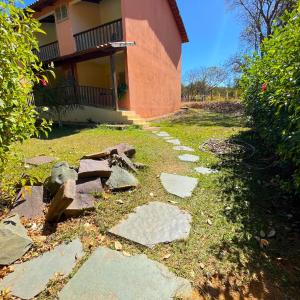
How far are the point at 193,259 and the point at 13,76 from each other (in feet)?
7.12

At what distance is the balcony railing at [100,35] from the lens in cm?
966

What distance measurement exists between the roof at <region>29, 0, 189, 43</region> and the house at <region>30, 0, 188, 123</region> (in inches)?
2.4

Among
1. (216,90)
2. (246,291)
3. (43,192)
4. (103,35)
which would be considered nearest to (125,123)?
(103,35)

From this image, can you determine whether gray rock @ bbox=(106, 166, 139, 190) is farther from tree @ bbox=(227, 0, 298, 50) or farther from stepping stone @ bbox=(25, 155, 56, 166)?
tree @ bbox=(227, 0, 298, 50)

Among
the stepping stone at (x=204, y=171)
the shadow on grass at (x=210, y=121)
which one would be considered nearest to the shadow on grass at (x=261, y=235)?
the stepping stone at (x=204, y=171)

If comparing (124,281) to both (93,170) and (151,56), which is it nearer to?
(93,170)

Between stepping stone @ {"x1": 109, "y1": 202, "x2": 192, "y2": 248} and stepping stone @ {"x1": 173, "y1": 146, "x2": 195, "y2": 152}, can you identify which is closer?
stepping stone @ {"x1": 109, "y1": 202, "x2": 192, "y2": 248}

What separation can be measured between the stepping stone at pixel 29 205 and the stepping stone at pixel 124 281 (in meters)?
1.13

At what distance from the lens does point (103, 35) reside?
33.4ft

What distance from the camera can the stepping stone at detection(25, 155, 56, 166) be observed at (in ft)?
13.9

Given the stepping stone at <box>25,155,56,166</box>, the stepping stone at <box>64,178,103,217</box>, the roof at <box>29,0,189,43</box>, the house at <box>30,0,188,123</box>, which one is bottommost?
the stepping stone at <box>64,178,103,217</box>

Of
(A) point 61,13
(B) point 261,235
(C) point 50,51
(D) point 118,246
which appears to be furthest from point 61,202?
(C) point 50,51

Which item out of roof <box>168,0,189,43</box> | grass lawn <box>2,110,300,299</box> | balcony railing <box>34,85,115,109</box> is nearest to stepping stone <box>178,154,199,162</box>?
grass lawn <box>2,110,300,299</box>

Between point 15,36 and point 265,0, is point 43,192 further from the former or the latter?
point 265,0
